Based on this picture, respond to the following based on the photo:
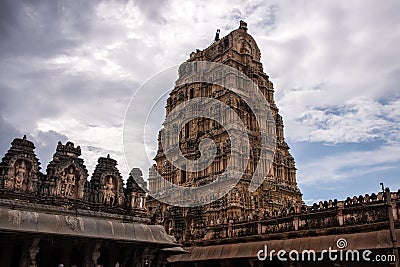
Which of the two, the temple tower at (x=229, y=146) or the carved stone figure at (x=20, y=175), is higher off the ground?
the temple tower at (x=229, y=146)

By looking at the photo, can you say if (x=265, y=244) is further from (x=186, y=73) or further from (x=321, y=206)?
(x=186, y=73)

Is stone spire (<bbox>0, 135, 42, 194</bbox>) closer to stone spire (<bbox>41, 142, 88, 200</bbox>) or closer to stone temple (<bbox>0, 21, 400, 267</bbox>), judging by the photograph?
stone temple (<bbox>0, 21, 400, 267</bbox>)

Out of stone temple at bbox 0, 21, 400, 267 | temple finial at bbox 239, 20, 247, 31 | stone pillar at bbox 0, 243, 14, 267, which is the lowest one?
stone pillar at bbox 0, 243, 14, 267

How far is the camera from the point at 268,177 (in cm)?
4459

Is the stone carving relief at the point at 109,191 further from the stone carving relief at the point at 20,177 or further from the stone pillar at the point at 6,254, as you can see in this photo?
the stone pillar at the point at 6,254

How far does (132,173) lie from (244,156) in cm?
1944

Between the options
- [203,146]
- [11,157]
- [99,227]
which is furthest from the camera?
[203,146]

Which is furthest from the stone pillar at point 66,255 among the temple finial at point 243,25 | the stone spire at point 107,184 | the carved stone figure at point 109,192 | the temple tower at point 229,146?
the temple finial at point 243,25

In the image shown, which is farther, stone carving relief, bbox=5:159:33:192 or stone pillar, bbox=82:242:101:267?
stone carving relief, bbox=5:159:33:192

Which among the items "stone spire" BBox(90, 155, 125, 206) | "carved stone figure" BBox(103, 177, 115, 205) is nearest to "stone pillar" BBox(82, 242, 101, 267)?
"stone spire" BBox(90, 155, 125, 206)

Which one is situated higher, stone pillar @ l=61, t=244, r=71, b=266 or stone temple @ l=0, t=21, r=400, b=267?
stone temple @ l=0, t=21, r=400, b=267

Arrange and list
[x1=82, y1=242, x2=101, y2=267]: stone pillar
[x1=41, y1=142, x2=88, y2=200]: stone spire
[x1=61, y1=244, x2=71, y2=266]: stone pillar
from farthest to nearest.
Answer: [x1=41, y1=142, x2=88, y2=200]: stone spire < [x1=61, y1=244, x2=71, y2=266]: stone pillar < [x1=82, y1=242, x2=101, y2=267]: stone pillar

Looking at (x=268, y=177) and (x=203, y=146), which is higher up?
(x=203, y=146)

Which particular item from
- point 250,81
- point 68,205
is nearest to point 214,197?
point 250,81
